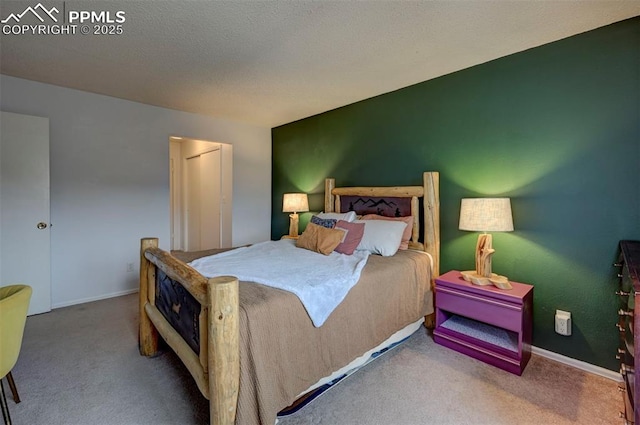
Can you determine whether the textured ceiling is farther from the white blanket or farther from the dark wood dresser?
the white blanket

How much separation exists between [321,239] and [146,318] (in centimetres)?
154

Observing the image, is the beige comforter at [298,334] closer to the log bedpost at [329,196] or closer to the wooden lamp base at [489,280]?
the wooden lamp base at [489,280]

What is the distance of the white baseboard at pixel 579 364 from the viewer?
2004 millimetres

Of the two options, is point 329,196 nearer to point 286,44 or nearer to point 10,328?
point 286,44

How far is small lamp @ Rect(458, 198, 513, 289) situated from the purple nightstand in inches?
2.5

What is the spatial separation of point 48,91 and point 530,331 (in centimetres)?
505

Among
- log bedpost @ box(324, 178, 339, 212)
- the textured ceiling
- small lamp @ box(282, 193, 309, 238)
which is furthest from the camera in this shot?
small lamp @ box(282, 193, 309, 238)

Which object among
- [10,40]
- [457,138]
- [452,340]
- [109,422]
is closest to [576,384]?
[452,340]

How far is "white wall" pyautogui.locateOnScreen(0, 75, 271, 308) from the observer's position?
3176 mm

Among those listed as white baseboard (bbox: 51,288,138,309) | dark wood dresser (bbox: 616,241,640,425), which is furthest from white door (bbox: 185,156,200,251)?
dark wood dresser (bbox: 616,241,640,425)

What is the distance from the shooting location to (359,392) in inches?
72.3

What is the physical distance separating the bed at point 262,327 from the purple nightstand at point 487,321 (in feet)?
0.73

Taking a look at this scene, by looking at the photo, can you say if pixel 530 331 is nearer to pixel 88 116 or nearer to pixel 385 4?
pixel 385 4

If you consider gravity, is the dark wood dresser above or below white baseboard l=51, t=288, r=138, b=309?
above
